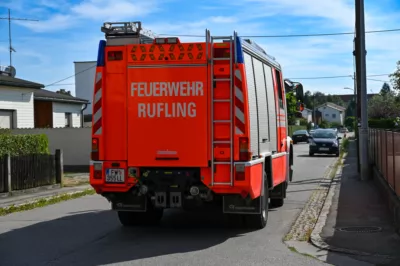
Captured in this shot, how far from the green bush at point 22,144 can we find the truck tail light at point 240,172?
956cm

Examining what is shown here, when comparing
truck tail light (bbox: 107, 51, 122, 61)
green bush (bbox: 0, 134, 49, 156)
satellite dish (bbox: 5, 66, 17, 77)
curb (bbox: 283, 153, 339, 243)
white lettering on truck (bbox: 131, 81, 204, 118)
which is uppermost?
satellite dish (bbox: 5, 66, 17, 77)

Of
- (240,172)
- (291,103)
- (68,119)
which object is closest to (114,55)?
(240,172)

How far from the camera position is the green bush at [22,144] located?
15.9 meters

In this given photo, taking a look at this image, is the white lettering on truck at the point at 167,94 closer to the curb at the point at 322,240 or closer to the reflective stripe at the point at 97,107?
the reflective stripe at the point at 97,107

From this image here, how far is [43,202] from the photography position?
1388 cm

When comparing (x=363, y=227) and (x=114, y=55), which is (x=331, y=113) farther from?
(x=114, y=55)

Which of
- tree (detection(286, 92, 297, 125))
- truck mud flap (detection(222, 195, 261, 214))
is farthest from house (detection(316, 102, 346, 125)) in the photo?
truck mud flap (detection(222, 195, 261, 214))

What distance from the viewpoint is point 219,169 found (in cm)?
816

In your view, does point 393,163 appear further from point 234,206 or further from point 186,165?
point 186,165

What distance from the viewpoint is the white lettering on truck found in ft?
27.4

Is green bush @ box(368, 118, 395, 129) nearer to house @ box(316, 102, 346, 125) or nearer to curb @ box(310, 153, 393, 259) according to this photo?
curb @ box(310, 153, 393, 259)

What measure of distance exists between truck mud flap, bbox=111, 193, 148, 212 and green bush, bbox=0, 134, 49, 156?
25.7 feet

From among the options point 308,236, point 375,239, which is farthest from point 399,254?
point 308,236

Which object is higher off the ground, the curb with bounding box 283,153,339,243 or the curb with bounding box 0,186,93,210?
the curb with bounding box 0,186,93,210
